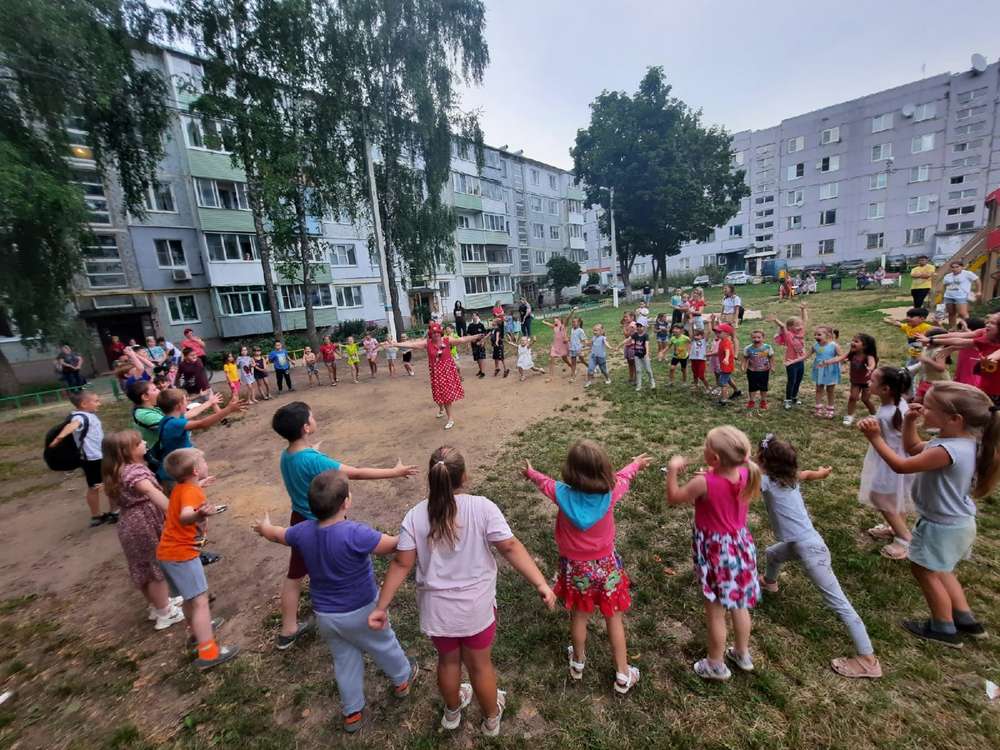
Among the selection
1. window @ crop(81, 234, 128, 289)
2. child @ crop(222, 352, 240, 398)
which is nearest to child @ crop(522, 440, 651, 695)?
child @ crop(222, 352, 240, 398)

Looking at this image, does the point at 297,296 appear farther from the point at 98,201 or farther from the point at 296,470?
the point at 296,470

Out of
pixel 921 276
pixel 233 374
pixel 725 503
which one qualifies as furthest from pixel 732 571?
pixel 921 276

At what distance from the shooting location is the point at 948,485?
279 centimetres

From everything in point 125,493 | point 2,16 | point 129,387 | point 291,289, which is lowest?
point 125,493

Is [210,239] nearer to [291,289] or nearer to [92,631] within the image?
[291,289]

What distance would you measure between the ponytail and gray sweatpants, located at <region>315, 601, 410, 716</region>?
730 mm

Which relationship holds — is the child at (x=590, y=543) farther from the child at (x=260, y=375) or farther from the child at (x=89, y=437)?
the child at (x=260, y=375)

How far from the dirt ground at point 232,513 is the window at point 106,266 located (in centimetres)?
1323

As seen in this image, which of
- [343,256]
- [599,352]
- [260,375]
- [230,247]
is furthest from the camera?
[343,256]

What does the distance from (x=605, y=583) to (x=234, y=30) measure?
23210 mm

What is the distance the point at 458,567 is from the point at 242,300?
28039mm

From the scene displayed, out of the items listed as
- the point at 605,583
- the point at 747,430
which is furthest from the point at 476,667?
the point at 747,430

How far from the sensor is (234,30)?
1697 centimetres

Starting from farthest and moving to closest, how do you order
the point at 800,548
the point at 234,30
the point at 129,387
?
1. the point at 234,30
2. the point at 129,387
3. the point at 800,548
